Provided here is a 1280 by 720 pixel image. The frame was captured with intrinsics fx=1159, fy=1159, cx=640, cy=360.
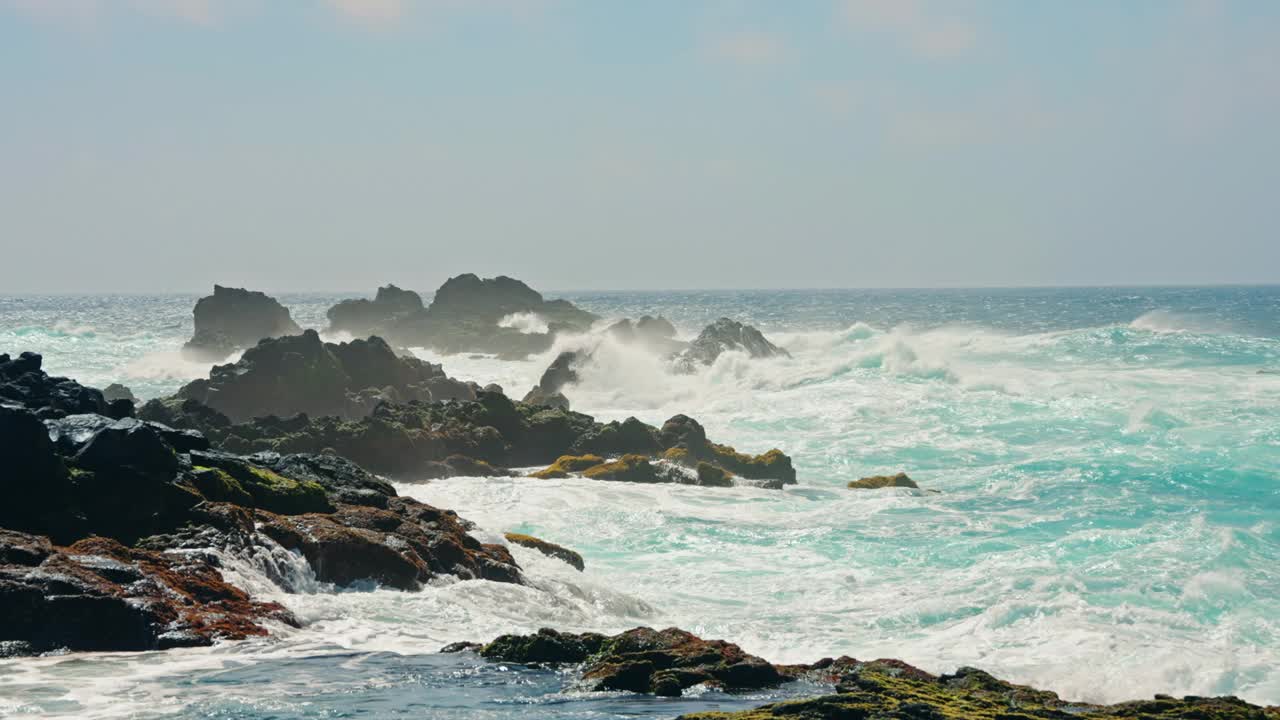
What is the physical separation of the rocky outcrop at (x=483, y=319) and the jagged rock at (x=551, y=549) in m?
53.8

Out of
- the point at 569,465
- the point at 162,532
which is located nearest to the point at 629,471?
the point at 569,465

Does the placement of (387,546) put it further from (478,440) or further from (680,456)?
(680,456)

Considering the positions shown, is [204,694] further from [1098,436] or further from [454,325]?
[454,325]

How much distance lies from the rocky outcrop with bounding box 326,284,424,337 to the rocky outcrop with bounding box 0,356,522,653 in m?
74.5

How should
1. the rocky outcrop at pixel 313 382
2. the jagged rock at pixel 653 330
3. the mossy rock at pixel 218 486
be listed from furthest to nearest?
the jagged rock at pixel 653 330
the rocky outcrop at pixel 313 382
the mossy rock at pixel 218 486

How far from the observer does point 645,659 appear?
11594 millimetres

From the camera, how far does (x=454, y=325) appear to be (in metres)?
85.1

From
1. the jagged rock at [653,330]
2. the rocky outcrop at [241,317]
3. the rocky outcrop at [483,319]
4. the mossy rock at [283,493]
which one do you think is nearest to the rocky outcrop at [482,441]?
the mossy rock at [283,493]

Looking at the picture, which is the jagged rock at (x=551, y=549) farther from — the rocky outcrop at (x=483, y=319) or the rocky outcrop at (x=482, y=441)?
the rocky outcrop at (x=483, y=319)

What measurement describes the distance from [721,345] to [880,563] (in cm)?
3789

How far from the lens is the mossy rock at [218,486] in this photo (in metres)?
16.5

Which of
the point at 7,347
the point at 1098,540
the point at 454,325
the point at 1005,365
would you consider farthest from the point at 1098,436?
the point at 7,347

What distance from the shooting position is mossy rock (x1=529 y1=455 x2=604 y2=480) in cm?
3041

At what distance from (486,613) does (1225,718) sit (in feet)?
29.1
